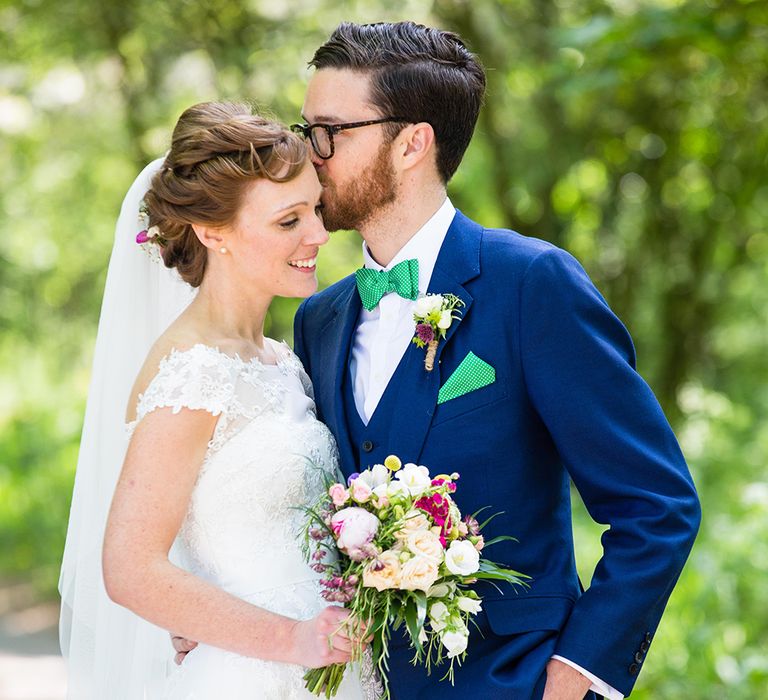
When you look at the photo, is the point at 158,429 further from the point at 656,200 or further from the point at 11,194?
the point at 11,194

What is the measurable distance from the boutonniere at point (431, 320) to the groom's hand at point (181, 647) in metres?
0.98

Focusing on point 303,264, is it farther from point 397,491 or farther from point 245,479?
point 397,491

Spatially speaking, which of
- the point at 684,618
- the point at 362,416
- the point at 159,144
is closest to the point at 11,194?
the point at 159,144

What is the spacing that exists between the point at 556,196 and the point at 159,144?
2.94 metres

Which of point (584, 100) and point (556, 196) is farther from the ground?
point (584, 100)

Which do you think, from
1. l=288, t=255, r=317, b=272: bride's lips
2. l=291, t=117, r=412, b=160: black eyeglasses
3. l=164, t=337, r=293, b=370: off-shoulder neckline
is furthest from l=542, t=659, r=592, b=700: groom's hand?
l=291, t=117, r=412, b=160: black eyeglasses

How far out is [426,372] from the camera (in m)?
2.81

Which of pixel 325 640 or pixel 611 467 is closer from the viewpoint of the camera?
pixel 325 640

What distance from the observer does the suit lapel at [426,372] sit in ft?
9.04

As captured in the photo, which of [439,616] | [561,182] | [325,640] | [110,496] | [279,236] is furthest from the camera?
[561,182]

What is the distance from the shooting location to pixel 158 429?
2.70 meters

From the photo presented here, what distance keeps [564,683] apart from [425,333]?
36.7 inches

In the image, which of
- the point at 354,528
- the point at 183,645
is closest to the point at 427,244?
the point at 354,528

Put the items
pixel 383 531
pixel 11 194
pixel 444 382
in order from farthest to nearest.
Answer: pixel 11 194
pixel 444 382
pixel 383 531
